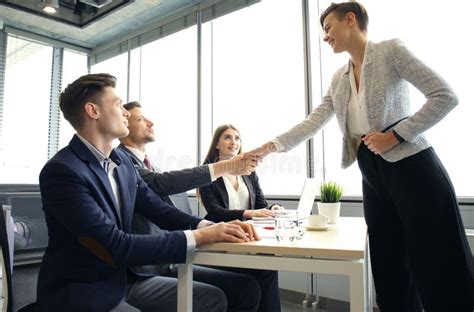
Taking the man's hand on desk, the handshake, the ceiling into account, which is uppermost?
the ceiling

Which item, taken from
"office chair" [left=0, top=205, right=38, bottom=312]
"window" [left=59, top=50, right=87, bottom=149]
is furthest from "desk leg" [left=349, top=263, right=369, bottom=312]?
"window" [left=59, top=50, right=87, bottom=149]

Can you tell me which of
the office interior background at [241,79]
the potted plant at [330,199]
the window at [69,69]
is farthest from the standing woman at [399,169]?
the window at [69,69]

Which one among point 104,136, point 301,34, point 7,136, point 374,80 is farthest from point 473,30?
point 7,136

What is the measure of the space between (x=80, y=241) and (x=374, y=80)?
1.17 m

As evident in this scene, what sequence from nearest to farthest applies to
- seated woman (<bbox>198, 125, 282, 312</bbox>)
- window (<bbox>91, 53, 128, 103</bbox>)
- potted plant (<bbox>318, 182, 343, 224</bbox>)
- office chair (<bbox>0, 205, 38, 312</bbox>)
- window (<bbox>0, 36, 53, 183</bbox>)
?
office chair (<bbox>0, 205, 38, 312</bbox>) < potted plant (<bbox>318, 182, 343, 224</bbox>) < seated woman (<bbox>198, 125, 282, 312</bbox>) < window (<bbox>0, 36, 53, 183</bbox>) < window (<bbox>91, 53, 128, 103</bbox>)

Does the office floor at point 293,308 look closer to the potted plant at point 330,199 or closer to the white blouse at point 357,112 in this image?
the potted plant at point 330,199

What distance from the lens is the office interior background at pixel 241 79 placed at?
2.49 metres

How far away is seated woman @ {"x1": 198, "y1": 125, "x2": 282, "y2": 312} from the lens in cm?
184

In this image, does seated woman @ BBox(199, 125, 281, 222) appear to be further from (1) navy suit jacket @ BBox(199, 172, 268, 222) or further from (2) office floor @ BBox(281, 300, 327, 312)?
(2) office floor @ BBox(281, 300, 327, 312)

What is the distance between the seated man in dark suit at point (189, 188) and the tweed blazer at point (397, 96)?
69 cm

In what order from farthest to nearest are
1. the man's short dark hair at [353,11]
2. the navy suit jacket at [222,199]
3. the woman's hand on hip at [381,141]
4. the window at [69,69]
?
the window at [69,69], the navy suit jacket at [222,199], the man's short dark hair at [353,11], the woman's hand on hip at [381,141]

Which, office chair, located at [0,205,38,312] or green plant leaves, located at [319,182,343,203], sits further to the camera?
green plant leaves, located at [319,182,343,203]

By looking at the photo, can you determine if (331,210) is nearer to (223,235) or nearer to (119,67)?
(223,235)

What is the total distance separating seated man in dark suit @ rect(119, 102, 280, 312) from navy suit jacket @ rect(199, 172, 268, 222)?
6.8 inches
